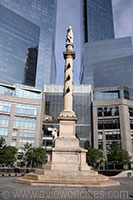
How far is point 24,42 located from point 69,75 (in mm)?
143447

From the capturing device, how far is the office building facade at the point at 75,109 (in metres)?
68.9

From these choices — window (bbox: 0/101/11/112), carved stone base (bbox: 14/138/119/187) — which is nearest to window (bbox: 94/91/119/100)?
window (bbox: 0/101/11/112)

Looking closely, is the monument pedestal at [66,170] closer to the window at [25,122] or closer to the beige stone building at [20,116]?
the beige stone building at [20,116]

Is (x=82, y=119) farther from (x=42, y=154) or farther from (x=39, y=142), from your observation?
(x=42, y=154)

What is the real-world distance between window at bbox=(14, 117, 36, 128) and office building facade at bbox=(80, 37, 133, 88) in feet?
323

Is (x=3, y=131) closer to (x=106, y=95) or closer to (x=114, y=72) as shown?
(x=106, y=95)

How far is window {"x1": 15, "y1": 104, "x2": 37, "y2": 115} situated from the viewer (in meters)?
68.8

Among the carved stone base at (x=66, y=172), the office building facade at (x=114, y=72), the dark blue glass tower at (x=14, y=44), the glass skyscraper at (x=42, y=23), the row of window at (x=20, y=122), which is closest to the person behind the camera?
the carved stone base at (x=66, y=172)

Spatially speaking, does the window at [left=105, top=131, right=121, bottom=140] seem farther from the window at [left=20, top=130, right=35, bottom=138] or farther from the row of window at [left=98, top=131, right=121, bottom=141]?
the window at [left=20, top=130, right=35, bottom=138]

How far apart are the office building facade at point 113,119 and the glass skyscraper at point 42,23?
82.9 meters

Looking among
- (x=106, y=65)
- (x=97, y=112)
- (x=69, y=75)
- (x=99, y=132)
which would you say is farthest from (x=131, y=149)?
(x=106, y=65)

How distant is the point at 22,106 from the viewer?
228 feet

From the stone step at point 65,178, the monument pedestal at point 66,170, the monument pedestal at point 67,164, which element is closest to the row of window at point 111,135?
the monument pedestal at point 67,164

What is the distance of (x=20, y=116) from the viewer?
68438 mm
